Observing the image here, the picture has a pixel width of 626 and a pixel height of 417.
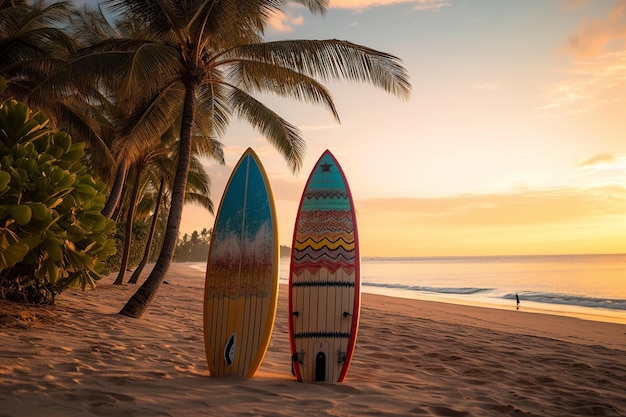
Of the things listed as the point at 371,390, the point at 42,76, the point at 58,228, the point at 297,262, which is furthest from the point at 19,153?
the point at 42,76

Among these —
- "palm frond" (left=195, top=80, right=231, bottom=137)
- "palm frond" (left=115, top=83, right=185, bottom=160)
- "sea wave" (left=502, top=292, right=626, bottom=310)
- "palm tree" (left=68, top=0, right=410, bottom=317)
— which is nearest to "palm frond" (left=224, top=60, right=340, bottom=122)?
"palm tree" (left=68, top=0, right=410, bottom=317)

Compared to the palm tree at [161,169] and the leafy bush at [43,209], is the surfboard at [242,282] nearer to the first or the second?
the leafy bush at [43,209]

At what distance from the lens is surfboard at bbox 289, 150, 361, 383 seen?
3.65 metres

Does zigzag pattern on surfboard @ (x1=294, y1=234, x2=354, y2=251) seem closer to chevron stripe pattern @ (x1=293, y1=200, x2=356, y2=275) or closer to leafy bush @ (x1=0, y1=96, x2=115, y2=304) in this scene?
chevron stripe pattern @ (x1=293, y1=200, x2=356, y2=275)

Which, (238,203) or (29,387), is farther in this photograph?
(238,203)

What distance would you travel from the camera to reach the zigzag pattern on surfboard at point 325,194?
160 inches

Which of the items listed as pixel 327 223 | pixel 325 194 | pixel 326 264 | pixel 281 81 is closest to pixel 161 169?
pixel 281 81

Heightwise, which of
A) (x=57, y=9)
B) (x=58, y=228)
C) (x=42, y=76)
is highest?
(x=57, y=9)

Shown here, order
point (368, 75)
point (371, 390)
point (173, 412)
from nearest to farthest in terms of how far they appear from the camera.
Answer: point (173, 412) < point (371, 390) < point (368, 75)

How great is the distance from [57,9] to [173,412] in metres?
10.4

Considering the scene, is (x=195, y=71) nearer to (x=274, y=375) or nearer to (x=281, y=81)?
(x=281, y=81)

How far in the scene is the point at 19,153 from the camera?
405 cm

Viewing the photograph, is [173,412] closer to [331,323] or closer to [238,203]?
[331,323]

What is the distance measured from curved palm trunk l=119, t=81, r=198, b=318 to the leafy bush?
957 mm
